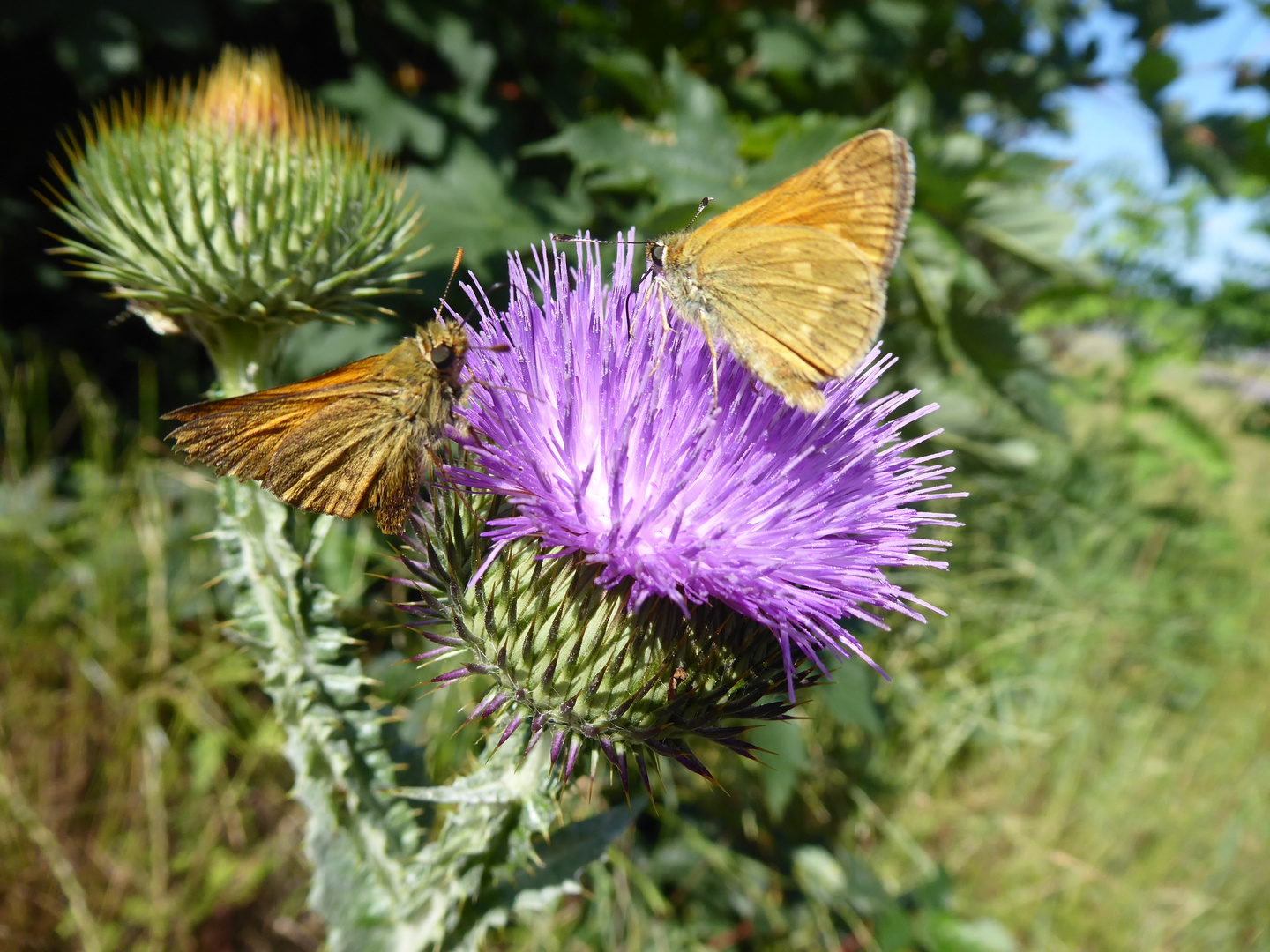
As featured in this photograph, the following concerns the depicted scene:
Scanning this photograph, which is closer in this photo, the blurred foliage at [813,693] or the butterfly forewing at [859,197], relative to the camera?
the butterfly forewing at [859,197]

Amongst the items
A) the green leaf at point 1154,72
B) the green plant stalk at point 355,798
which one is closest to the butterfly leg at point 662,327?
the green plant stalk at point 355,798

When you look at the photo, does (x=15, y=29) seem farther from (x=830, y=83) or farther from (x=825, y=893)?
(x=825, y=893)

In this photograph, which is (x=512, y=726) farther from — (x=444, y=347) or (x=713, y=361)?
(x=713, y=361)

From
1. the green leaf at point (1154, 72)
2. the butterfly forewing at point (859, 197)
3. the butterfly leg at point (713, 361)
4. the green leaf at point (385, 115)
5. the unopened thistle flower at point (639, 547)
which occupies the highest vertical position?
the green leaf at point (1154, 72)

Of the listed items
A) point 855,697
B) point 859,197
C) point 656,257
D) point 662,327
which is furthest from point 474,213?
point 855,697

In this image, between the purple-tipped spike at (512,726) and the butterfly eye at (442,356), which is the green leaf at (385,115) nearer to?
the butterfly eye at (442,356)

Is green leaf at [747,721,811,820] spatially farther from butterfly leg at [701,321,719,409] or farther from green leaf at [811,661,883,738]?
butterfly leg at [701,321,719,409]

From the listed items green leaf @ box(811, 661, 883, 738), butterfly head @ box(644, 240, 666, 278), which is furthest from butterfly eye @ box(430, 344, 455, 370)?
green leaf @ box(811, 661, 883, 738)

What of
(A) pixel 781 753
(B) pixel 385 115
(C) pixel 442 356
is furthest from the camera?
(B) pixel 385 115
